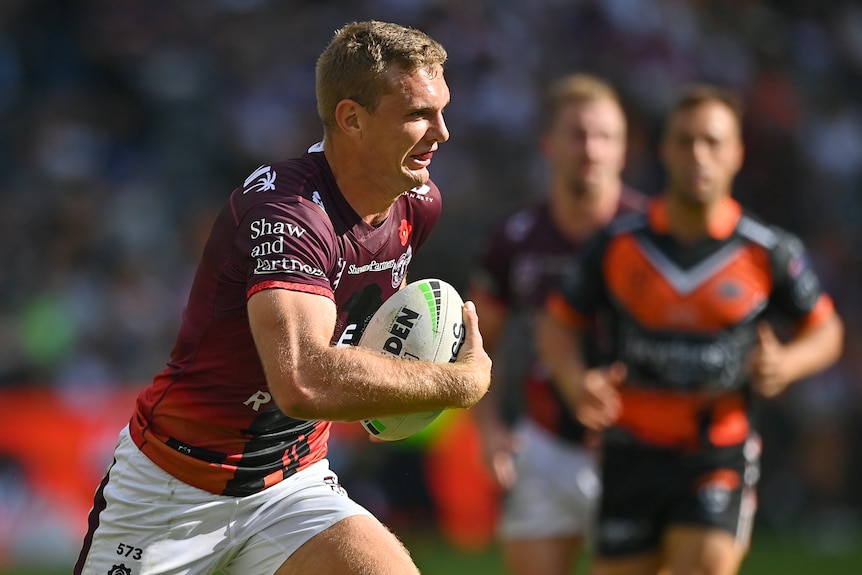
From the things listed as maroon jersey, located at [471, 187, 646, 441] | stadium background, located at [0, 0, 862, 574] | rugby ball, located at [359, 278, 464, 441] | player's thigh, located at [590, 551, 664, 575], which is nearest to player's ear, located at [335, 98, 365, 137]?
rugby ball, located at [359, 278, 464, 441]

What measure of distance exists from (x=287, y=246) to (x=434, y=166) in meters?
10.8

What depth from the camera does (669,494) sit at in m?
6.27

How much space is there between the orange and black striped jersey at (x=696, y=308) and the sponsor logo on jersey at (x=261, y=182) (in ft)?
9.10

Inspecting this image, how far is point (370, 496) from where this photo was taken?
1170 cm

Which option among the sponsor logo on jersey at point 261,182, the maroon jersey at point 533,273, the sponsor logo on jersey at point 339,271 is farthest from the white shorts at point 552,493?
the sponsor logo on jersey at point 261,182

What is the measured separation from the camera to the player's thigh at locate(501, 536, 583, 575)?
701cm

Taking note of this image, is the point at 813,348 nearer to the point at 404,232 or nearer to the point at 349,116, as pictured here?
the point at 404,232

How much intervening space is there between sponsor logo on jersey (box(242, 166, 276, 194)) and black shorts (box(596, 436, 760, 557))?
2928mm

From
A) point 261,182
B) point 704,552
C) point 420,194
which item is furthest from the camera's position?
point 704,552

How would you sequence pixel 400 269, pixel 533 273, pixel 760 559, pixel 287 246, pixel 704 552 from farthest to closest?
pixel 760 559, pixel 533 273, pixel 704 552, pixel 400 269, pixel 287 246

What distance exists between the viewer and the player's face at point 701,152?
6434 millimetres

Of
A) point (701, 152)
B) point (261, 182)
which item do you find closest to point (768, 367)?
point (701, 152)

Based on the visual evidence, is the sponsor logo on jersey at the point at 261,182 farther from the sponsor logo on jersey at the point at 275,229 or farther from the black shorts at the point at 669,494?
the black shorts at the point at 669,494

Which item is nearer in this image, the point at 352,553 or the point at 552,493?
the point at 352,553
